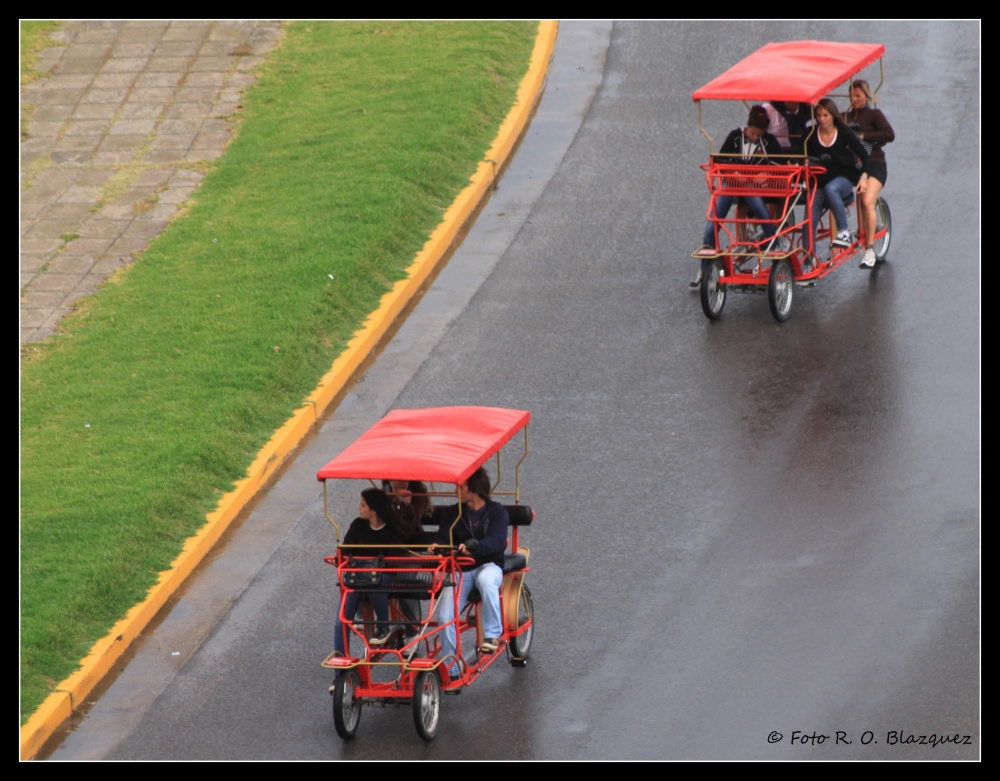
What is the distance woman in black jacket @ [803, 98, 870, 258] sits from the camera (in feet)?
46.2

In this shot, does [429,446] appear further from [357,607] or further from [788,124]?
[788,124]

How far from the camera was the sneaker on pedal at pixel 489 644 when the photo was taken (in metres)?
9.52

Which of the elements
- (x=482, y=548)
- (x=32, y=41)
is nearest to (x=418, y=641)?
(x=482, y=548)

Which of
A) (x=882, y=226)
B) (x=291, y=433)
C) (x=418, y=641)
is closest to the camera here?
(x=418, y=641)

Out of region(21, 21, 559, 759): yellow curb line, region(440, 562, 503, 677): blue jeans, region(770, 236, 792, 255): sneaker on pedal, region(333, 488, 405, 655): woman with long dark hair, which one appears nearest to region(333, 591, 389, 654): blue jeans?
region(333, 488, 405, 655): woman with long dark hair

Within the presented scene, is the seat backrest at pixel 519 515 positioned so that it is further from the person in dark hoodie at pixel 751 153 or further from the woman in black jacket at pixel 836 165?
the woman in black jacket at pixel 836 165

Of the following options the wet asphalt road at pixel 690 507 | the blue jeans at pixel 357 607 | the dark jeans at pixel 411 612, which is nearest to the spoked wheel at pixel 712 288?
the wet asphalt road at pixel 690 507

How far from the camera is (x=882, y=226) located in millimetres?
14773

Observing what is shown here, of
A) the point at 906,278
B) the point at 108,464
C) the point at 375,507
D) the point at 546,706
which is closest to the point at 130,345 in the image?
the point at 108,464

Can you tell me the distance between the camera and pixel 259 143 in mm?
17672

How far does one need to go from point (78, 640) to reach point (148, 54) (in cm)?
1147

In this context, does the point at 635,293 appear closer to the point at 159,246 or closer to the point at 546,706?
the point at 159,246

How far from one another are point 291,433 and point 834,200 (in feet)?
17.7

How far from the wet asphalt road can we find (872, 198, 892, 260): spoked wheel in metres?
0.26
